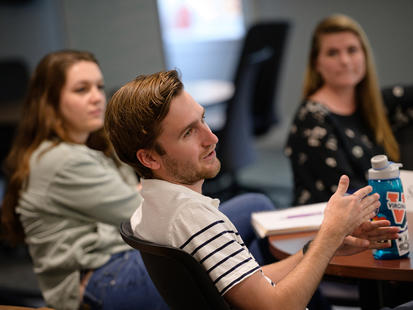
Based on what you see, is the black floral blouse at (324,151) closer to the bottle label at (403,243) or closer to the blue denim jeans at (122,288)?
the blue denim jeans at (122,288)

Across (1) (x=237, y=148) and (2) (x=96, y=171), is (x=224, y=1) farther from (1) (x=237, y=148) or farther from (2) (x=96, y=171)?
(2) (x=96, y=171)

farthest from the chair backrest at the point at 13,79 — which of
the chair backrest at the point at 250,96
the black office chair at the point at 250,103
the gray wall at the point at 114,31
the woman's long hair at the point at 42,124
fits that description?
the woman's long hair at the point at 42,124

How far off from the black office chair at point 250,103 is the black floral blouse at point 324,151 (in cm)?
96

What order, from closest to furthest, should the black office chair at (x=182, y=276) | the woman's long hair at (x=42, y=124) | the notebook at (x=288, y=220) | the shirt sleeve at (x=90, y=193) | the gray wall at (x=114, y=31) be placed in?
1. the black office chair at (x=182, y=276)
2. the notebook at (x=288, y=220)
3. the shirt sleeve at (x=90, y=193)
4. the woman's long hair at (x=42, y=124)
5. the gray wall at (x=114, y=31)

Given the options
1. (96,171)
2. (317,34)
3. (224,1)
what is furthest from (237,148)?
(224,1)

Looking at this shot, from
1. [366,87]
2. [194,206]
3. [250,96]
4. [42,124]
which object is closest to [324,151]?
[366,87]

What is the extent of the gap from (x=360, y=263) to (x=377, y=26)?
3.86 meters

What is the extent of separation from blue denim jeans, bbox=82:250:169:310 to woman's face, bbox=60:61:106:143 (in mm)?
455

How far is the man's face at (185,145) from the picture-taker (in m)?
1.10

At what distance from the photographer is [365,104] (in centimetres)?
224

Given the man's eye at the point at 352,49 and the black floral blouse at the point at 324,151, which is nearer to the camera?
the black floral blouse at the point at 324,151

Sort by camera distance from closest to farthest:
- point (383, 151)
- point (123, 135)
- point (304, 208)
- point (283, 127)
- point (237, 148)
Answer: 1. point (123, 135)
2. point (304, 208)
3. point (383, 151)
4. point (237, 148)
5. point (283, 127)

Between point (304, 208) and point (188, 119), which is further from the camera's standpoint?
point (304, 208)

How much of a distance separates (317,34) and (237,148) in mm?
1030
